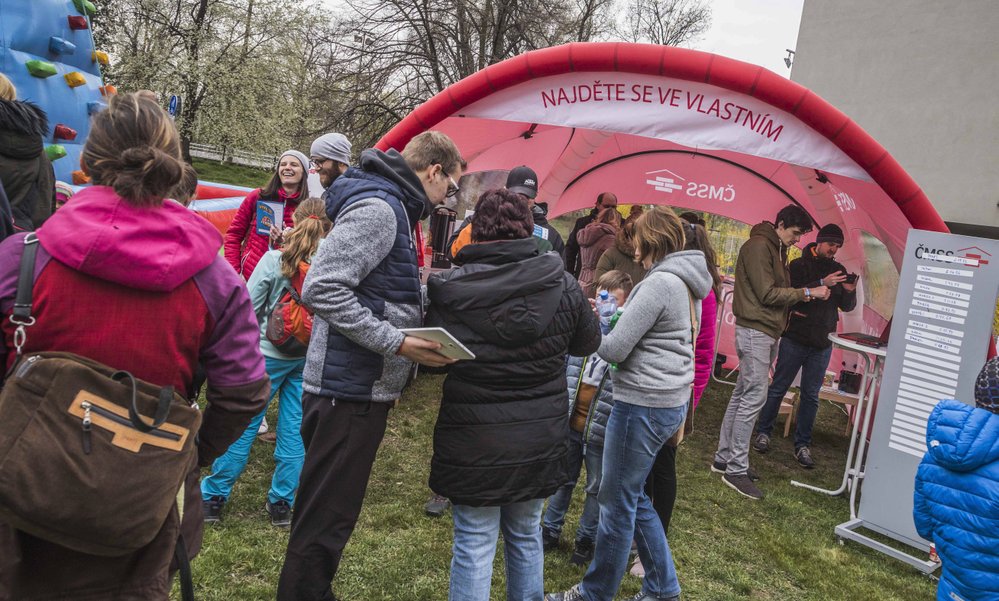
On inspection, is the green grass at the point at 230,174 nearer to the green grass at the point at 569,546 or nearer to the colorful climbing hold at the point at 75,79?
the colorful climbing hold at the point at 75,79

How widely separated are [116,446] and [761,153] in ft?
14.7

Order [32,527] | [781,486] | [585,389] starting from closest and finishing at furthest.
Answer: [32,527]
[585,389]
[781,486]

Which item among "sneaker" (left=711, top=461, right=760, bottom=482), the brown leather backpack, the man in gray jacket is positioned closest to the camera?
the brown leather backpack

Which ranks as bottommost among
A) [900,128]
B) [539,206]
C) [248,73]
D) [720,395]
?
[720,395]

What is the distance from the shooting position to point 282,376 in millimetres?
3789

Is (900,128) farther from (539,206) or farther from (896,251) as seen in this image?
(539,206)

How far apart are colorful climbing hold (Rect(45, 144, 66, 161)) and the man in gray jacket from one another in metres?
4.97

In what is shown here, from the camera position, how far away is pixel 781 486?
5.68 metres

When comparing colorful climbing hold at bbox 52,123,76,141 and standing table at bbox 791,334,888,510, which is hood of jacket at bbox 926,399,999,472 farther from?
colorful climbing hold at bbox 52,123,76,141

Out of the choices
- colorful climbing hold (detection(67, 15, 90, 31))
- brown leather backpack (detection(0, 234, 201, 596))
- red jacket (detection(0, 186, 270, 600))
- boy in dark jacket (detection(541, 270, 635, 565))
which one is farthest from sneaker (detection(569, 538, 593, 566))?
colorful climbing hold (detection(67, 15, 90, 31))

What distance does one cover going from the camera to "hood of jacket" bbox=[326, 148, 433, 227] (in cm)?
241

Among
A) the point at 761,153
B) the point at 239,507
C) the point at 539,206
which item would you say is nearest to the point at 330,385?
the point at 239,507

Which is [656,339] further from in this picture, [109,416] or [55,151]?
[55,151]

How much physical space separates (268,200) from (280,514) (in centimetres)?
223
